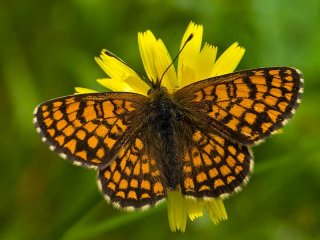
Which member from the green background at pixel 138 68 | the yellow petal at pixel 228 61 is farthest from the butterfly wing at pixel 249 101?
the green background at pixel 138 68

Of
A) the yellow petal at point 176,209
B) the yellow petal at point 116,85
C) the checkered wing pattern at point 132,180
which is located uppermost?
the yellow petal at point 116,85

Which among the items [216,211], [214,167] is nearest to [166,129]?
[214,167]

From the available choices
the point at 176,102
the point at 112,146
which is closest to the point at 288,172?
the point at 176,102

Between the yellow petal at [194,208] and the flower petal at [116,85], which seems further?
the flower petal at [116,85]

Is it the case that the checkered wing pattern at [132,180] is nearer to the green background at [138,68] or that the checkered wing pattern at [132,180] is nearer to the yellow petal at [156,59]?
the yellow petal at [156,59]

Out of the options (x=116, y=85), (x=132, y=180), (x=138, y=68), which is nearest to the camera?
(x=132, y=180)

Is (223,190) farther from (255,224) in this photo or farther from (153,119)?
(255,224)

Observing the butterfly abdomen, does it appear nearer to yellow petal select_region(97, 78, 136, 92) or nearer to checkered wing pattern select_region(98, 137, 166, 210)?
checkered wing pattern select_region(98, 137, 166, 210)

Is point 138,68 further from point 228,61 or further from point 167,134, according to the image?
point 167,134
